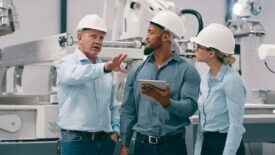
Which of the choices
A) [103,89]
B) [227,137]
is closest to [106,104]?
[103,89]

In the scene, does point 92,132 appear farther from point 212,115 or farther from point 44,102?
point 44,102

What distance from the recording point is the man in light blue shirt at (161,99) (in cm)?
241

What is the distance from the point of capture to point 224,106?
2.54 m

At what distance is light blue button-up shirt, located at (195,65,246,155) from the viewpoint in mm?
2451

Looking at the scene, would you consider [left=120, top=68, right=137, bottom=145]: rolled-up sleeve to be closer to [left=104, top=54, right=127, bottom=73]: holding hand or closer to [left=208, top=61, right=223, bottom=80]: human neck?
[left=104, top=54, right=127, bottom=73]: holding hand

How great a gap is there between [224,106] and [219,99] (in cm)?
4

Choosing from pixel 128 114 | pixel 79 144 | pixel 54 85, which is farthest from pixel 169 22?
pixel 54 85

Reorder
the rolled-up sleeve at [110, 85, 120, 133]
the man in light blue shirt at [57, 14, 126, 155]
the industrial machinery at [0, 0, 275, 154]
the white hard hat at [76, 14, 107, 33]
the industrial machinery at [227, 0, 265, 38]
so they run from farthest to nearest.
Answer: the industrial machinery at [227, 0, 265, 38] < the industrial machinery at [0, 0, 275, 154] < the rolled-up sleeve at [110, 85, 120, 133] < the white hard hat at [76, 14, 107, 33] < the man in light blue shirt at [57, 14, 126, 155]

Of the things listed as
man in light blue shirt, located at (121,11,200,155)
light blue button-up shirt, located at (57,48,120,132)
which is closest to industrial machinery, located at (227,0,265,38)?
man in light blue shirt, located at (121,11,200,155)

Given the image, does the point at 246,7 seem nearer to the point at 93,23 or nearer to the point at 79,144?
the point at 93,23

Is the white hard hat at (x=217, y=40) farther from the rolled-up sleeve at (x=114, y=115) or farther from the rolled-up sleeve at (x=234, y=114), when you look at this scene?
the rolled-up sleeve at (x=114, y=115)

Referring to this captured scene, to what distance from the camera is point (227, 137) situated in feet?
8.04

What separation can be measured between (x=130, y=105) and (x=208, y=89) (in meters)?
0.40

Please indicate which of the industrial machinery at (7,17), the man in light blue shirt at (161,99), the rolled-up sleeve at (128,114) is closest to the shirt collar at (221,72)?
the man in light blue shirt at (161,99)
